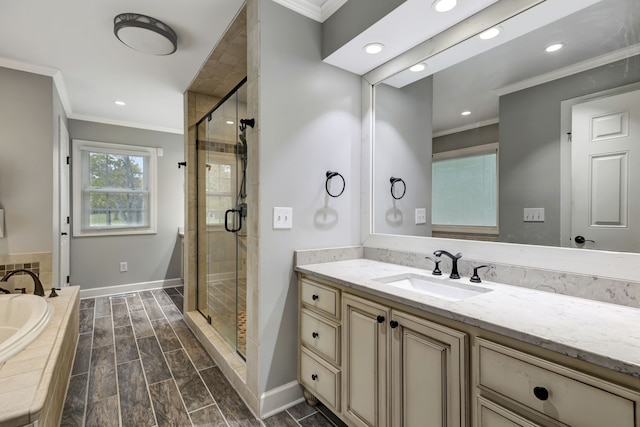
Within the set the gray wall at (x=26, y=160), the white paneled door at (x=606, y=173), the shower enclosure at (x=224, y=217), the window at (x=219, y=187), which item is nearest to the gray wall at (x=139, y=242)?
the gray wall at (x=26, y=160)

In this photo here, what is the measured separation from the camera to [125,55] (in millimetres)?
2498

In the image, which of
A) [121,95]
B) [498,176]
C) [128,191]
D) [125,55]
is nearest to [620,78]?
[498,176]

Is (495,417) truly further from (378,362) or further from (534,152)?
(534,152)

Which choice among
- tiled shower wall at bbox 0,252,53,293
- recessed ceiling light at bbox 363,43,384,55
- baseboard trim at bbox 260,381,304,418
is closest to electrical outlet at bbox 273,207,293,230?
baseboard trim at bbox 260,381,304,418

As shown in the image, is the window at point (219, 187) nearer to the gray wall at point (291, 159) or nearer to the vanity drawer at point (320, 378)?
the gray wall at point (291, 159)

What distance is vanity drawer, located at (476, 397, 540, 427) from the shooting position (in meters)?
0.88

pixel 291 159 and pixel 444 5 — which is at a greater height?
pixel 444 5

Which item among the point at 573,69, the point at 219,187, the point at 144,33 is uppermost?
the point at 144,33

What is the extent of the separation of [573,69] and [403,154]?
976mm

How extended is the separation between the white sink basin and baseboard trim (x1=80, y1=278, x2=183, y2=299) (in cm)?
408

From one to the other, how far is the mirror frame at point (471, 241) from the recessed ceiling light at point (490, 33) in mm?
23

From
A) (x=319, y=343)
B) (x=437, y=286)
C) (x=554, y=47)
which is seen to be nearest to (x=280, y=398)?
(x=319, y=343)

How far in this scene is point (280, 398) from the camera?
5.96 feet

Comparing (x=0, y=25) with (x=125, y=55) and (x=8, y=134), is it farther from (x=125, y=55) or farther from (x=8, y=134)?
(x=8, y=134)
